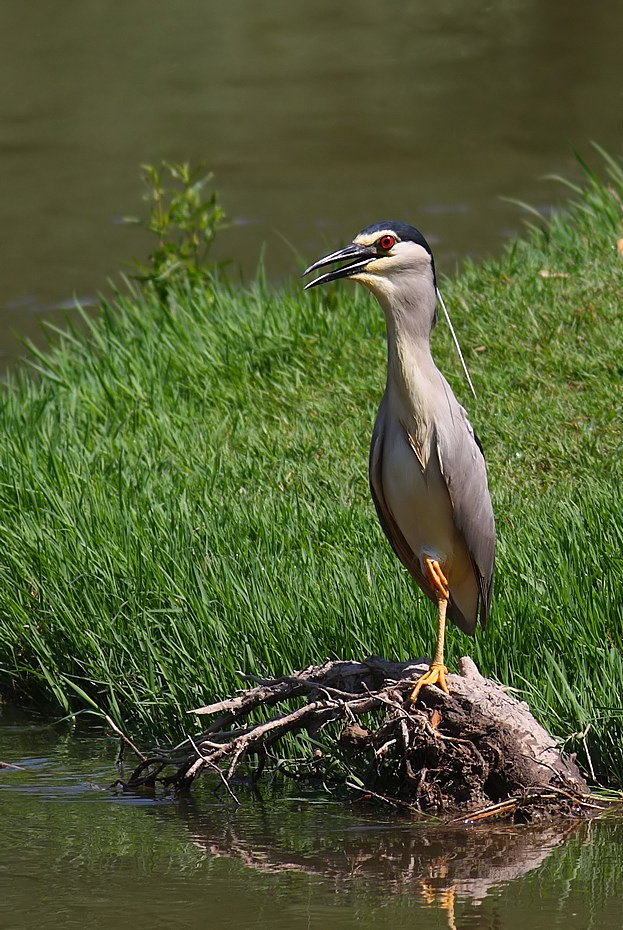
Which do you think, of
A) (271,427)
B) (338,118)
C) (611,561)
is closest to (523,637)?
(611,561)

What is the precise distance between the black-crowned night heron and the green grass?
0.35 m

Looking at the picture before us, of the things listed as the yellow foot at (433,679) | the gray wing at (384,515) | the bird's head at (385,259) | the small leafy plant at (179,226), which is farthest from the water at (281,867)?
the small leafy plant at (179,226)

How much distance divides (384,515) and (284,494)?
4.20 feet

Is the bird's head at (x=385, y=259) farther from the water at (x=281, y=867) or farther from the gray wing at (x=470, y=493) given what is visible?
the water at (x=281, y=867)

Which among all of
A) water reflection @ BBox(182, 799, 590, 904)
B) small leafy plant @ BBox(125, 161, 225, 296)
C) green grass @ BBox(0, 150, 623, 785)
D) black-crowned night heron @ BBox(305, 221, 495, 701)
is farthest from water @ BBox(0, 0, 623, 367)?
water reflection @ BBox(182, 799, 590, 904)

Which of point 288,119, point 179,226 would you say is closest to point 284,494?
point 179,226

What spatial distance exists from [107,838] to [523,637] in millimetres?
1291

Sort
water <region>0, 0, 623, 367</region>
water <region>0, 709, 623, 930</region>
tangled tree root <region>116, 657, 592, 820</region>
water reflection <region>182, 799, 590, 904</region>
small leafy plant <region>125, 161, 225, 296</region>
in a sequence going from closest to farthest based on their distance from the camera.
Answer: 1. water <region>0, 709, 623, 930</region>
2. water reflection <region>182, 799, 590, 904</region>
3. tangled tree root <region>116, 657, 592, 820</region>
4. small leafy plant <region>125, 161, 225, 296</region>
5. water <region>0, 0, 623, 367</region>

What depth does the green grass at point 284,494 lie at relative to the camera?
14.5 ft

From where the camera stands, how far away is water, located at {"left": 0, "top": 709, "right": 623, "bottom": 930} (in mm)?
3311

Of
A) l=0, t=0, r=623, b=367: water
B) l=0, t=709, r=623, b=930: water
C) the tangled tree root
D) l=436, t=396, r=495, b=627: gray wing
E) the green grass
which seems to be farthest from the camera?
l=0, t=0, r=623, b=367: water

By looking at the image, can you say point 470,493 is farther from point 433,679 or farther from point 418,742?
point 418,742

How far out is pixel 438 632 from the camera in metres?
3.99

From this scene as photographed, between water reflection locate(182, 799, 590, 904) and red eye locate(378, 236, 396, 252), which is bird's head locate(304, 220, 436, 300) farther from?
water reflection locate(182, 799, 590, 904)
